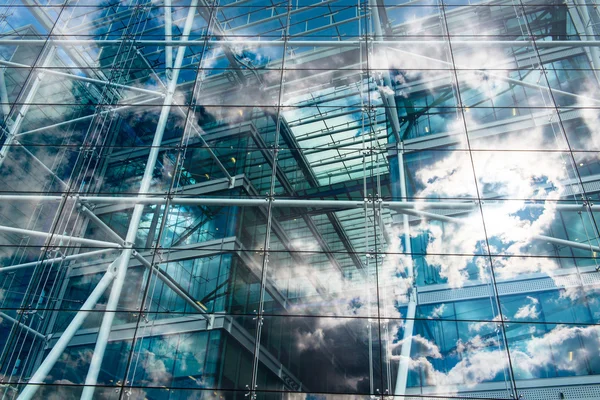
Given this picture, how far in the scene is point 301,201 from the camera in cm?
1004

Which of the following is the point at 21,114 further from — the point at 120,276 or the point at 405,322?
the point at 405,322

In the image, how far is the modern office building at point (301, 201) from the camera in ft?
34.4

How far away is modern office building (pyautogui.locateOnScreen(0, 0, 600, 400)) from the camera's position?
1048 centimetres

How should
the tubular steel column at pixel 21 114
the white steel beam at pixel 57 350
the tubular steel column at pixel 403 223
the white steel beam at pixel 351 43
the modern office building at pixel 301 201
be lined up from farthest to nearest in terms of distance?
the tubular steel column at pixel 21 114 < the white steel beam at pixel 351 43 < the modern office building at pixel 301 201 < the tubular steel column at pixel 403 223 < the white steel beam at pixel 57 350

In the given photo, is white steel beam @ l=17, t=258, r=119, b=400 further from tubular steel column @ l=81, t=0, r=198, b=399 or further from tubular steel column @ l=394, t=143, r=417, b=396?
tubular steel column @ l=394, t=143, r=417, b=396

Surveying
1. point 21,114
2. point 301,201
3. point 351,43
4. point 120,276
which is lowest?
point 120,276

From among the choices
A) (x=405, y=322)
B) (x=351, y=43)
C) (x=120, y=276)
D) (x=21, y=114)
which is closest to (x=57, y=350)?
(x=120, y=276)

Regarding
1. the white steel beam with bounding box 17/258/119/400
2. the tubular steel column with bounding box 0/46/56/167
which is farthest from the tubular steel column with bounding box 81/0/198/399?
the tubular steel column with bounding box 0/46/56/167

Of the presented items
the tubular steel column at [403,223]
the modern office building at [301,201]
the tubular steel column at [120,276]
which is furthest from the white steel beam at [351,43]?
the tubular steel column at [120,276]

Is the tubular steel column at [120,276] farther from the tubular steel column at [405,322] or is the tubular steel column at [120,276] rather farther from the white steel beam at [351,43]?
the tubular steel column at [405,322]

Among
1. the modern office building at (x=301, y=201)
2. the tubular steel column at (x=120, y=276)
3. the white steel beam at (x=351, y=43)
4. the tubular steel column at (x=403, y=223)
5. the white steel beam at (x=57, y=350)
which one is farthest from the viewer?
the white steel beam at (x=351, y=43)

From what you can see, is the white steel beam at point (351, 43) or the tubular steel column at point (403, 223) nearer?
the tubular steel column at point (403, 223)

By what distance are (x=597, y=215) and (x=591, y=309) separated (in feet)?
7.07

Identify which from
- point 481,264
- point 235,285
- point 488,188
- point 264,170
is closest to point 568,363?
point 481,264
